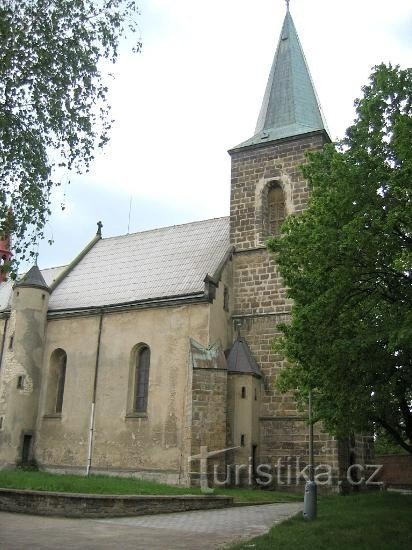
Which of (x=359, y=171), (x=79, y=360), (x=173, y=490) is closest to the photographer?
(x=359, y=171)

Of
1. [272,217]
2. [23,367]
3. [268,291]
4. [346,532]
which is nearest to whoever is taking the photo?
[346,532]

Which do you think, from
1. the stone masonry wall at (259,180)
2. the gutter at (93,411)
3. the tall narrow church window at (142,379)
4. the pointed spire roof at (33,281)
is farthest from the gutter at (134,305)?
the stone masonry wall at (259,180)

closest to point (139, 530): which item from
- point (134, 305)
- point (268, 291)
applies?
point (134, 305)

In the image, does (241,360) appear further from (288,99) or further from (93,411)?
(288,99)

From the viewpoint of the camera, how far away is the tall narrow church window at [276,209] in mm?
27656

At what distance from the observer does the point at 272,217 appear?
28.0 meters

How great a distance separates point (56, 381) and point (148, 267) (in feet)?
22.9

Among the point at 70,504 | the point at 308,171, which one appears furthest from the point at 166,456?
the point at 308,171

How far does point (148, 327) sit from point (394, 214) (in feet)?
49.8

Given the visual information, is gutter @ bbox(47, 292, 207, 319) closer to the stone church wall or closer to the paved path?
the stone church wall

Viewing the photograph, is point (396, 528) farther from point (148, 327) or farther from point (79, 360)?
point (79, 360)

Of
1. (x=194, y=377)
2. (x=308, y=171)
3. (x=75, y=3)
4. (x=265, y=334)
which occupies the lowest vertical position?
(x=194, y=377)

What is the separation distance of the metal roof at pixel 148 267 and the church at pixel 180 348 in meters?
0.09

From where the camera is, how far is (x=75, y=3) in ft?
41.3
